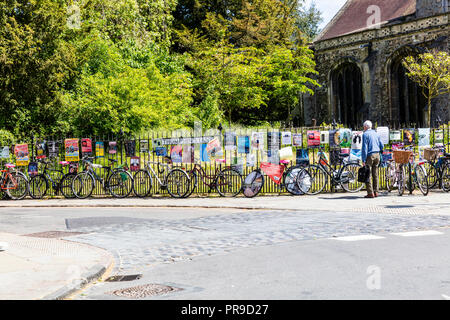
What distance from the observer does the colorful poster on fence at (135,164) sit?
18.1m

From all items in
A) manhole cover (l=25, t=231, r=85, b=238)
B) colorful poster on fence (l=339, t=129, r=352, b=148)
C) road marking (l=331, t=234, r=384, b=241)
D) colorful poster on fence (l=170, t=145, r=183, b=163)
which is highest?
colorful poster on fence (l=339, t=129, r=352, b=148)

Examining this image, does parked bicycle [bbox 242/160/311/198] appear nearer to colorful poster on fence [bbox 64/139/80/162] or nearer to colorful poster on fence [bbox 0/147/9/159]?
colorful poster on fence [bbox 64/139/80/162]

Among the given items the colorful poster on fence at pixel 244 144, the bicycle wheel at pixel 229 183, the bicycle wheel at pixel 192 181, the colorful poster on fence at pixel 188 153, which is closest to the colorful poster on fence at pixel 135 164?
the colorful poster on fence at pixel 188 153

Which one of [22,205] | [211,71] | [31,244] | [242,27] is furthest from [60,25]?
[31,244]

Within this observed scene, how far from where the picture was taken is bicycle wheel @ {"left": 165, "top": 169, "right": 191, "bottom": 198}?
16.9m

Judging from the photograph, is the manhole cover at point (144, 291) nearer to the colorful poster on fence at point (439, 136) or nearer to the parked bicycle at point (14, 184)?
the colorful poster on fence at point (439, 136)

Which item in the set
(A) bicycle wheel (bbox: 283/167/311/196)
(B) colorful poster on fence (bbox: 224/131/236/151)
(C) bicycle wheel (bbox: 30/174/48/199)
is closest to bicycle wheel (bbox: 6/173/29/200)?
(C) bicycle wheel (bbox: 30/174/48/199)

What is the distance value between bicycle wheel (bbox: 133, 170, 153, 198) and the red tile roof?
104 ft

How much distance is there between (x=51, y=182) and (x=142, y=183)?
132 inches

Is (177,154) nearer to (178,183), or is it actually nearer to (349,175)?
(178,183)

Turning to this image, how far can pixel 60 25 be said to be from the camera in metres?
29.0
